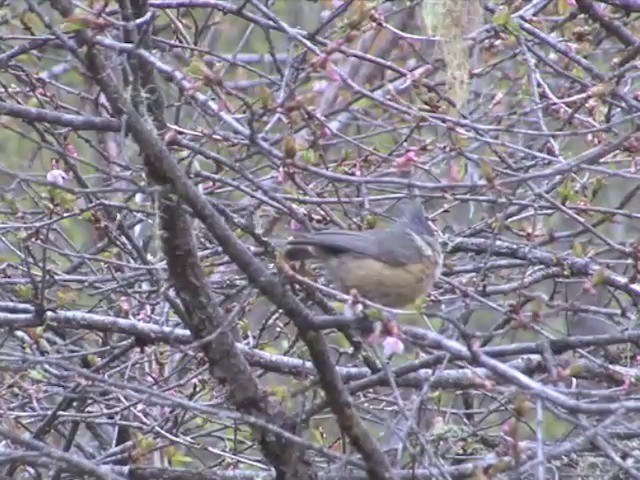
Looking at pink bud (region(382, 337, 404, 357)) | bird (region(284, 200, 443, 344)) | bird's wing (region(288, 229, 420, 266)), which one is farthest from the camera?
bird (region(284, 200, 443, 344))

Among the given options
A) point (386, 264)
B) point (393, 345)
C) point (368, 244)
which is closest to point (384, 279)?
point (386, 264)

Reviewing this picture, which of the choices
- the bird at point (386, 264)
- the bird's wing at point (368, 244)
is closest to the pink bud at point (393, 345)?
the bird's wing at point (368, 244)

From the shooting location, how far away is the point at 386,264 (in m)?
4.44

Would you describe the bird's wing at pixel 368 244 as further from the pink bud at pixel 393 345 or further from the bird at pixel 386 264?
the pink bud at pixel 393 345

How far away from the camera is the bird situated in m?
4.30

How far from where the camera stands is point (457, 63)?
14.2 ft

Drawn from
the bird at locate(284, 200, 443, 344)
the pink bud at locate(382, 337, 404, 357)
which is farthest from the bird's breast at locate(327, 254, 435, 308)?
the pink bud at locate(382, 337, 404, 357)

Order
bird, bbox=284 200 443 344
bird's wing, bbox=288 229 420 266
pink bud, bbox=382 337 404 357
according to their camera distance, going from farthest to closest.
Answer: bird, bbox=284 200 443 344 → bird's wing, bbox=288 229 420 266 → pink bud, bbox=382 337 404 357

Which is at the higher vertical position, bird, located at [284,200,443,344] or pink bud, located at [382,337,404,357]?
bird, located at [284,200,443,344]

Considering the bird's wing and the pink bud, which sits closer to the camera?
the pink bud

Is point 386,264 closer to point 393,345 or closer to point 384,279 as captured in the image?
point 384,279

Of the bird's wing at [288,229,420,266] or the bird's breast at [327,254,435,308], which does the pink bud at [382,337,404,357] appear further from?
the bird's breast at [327,254,435,308]

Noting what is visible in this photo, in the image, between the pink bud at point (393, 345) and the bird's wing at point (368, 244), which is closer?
the pink bud at point (393, 345)

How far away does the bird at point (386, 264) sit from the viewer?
4.30 metres
